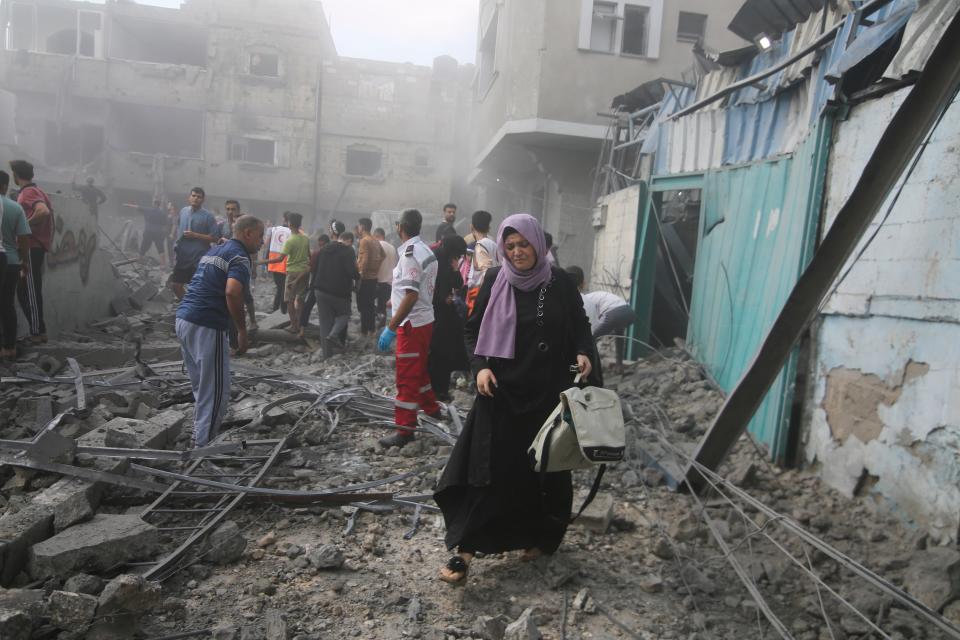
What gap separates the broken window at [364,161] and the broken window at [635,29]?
14.8 m

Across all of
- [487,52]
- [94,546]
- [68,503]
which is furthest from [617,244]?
[487,52]

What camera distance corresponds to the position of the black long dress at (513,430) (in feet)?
10.1

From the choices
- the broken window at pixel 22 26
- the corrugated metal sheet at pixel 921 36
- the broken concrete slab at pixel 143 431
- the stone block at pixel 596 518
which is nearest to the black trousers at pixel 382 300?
the broken concrete slab at pixel 143 431

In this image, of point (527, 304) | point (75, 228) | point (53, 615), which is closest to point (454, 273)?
point (527, 304)

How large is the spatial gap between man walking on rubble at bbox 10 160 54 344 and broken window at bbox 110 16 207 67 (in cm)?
2225

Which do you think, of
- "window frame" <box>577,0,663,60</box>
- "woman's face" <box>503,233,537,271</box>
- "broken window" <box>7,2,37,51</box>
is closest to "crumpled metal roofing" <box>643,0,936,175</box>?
"woman's face" <box>503,233,537,271</box>

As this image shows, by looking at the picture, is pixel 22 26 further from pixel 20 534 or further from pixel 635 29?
pixel 20 534

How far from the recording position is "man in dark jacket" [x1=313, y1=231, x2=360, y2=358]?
814 centimetres

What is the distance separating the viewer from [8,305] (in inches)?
248

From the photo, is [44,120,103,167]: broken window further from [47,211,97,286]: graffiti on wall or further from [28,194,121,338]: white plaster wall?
[47,211,97,286]: graffiti on wall

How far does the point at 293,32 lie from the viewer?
2523 cm

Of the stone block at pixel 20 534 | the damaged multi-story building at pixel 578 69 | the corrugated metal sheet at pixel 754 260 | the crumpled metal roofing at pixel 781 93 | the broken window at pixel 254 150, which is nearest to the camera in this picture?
→ the stone block at pixel 20 534

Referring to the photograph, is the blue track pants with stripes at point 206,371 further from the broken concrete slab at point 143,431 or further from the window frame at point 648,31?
the window frame at point 648,31

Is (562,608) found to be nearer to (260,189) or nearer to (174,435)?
(174,435)
